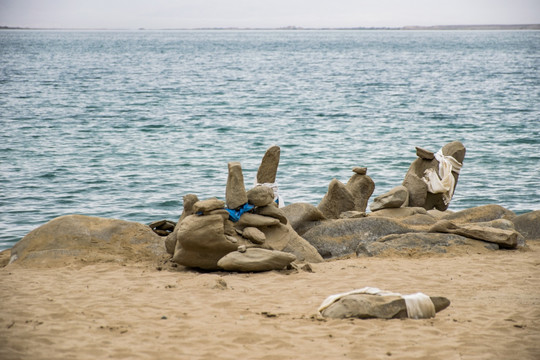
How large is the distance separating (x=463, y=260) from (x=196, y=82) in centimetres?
4443

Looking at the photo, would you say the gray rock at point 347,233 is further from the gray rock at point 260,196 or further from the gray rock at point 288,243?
the gray rock at point 260,196

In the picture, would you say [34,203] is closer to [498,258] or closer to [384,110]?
[498,258]

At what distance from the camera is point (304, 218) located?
35.4 ft

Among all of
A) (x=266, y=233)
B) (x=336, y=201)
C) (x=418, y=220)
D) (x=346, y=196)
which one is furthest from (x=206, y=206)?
(x=418, y=220)

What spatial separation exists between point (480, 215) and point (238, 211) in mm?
4814

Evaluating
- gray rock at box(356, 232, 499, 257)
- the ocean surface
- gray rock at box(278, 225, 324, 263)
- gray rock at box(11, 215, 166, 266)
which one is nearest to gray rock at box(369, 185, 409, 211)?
gray rock at box(356, 232, 499, 257)

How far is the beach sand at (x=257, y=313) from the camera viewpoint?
226 inches

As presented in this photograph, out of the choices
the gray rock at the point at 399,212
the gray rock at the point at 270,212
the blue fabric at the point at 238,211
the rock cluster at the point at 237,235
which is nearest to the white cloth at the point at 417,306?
the rock cluster at the point at 237,235

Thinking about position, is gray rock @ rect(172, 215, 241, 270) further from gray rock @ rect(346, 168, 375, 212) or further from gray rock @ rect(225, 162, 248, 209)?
gray rock @ rect(346, 168, 375, 212)

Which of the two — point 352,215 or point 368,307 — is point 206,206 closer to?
point 368,307

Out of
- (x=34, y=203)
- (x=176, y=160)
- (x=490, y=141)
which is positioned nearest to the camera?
(x=34, y=203)

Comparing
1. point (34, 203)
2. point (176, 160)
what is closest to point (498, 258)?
point (34, 203)

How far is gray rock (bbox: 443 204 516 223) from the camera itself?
37.3ft

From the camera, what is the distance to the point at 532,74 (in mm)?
57156
